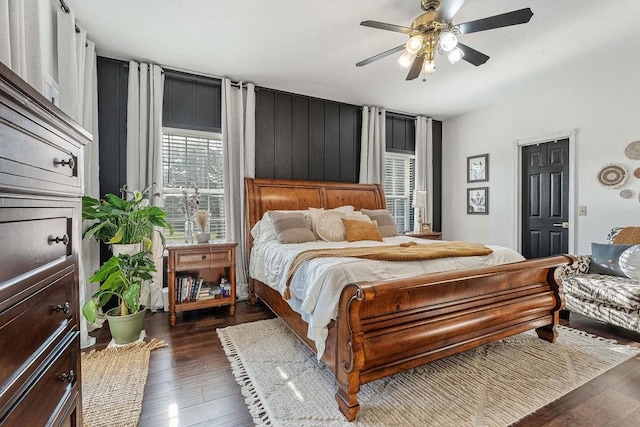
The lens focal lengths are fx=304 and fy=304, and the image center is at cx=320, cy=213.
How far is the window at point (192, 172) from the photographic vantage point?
3.70 meters

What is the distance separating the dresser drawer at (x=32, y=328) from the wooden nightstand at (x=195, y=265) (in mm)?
1997

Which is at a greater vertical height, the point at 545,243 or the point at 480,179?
the point at 480,179

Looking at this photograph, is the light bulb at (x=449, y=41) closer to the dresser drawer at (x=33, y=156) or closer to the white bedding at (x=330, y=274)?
the white bedding at (x=330, y=274)

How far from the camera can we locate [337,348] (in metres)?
1.74

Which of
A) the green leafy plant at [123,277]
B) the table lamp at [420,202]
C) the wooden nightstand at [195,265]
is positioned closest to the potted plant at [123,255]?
the green leafy plant at [123,277]

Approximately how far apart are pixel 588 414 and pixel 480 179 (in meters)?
4.09

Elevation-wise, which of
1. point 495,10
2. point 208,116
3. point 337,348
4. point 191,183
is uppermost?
point 495,10

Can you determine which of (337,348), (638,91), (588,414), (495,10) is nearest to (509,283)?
(588,414)

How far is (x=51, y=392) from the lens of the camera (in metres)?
0.92

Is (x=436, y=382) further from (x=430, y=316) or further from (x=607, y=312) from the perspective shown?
(x=607, y=312)

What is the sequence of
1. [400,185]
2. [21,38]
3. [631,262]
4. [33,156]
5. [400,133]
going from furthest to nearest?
[400,185], [400,133], [631,262], [21,38], [33,156]

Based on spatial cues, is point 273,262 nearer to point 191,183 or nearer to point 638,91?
Answer: point 191,183

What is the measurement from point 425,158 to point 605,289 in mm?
3275

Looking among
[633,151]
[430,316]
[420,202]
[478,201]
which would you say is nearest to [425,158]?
[420,202]
